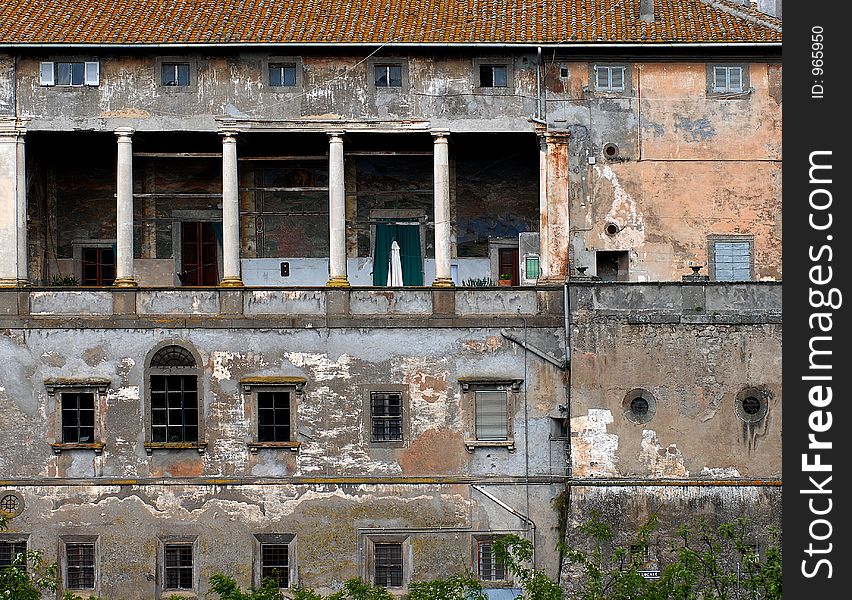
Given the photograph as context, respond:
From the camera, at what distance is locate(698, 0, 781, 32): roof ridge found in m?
42.1

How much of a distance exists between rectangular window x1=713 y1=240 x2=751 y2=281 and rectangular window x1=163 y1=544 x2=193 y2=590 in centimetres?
1447

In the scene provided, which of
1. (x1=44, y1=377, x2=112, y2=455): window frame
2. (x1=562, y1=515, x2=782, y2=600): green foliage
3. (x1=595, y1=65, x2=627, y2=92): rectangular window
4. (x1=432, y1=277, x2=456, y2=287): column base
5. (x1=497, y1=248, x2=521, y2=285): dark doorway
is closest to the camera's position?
(x1=562, y1=515, x2=782, y2=600): green foliage

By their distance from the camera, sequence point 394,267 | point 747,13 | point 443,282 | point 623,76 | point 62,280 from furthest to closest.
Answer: point 394,267 < point 62,280 < point 747,13 < point 623,76 < point 443,282

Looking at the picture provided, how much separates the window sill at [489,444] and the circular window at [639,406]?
9.35ft

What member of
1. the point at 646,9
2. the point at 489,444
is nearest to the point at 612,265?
the point at 489,444

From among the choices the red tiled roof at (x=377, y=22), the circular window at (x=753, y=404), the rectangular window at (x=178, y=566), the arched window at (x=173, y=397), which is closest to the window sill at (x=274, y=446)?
the arched window at (x=173, y=397)

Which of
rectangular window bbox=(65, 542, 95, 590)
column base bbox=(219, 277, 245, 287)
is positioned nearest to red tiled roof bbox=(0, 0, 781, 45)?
column base bbox=(219, 277, 245, 287)

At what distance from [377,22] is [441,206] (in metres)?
5.00

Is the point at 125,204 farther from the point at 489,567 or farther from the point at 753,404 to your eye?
the point at 753,404

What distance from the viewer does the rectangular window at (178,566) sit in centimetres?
3947

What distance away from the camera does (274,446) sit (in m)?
39.8

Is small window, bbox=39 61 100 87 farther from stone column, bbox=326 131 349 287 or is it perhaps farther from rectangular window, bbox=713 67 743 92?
rectangular window, bbox=713 67 743 92

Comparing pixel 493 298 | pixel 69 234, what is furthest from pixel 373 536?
pixel 69 234

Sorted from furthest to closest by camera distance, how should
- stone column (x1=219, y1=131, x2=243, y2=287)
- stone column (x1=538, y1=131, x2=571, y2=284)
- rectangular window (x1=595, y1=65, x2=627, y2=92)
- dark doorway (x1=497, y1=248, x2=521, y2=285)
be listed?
dark doorway (x1=497, y1=248, x2=521, y2=285), rectangular window (x1=595, y1=65, x2=627, y2=92), stone column (x1=538, y1=131, x2=571, y2=284), stone column (x1=219, y1=131, x2=243, y2=287)
